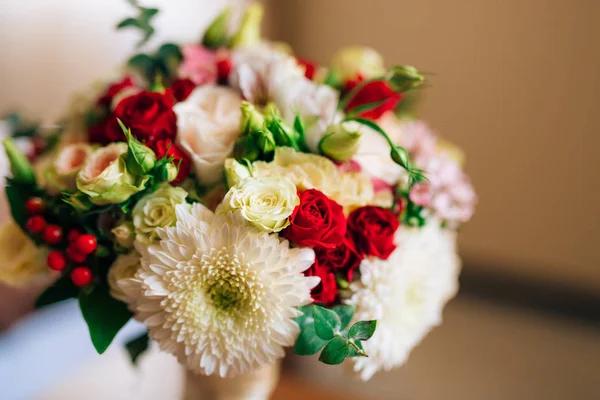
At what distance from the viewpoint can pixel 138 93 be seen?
0.54 m

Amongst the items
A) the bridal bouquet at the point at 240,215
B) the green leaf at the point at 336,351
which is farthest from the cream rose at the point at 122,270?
the green leaf at the point at 336,351

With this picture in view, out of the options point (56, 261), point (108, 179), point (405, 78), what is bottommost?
point (56, 261)

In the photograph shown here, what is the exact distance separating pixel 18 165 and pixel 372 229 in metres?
0.39

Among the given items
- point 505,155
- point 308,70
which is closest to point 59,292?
point 308,70

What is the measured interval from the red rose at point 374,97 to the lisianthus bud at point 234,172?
0.19 metres

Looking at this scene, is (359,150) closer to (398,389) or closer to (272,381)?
(272,381)

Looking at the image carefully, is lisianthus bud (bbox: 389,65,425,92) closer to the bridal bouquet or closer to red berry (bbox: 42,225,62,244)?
the bridal bouquet

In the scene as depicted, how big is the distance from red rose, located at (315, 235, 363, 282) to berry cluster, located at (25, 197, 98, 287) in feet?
0.75

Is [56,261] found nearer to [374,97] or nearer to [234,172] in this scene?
[234,172]

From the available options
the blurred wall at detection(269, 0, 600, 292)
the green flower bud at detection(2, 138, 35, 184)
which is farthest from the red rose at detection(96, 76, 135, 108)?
the blurred wall at detection(269, 0, 600, 292)

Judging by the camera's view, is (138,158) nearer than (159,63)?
Yes

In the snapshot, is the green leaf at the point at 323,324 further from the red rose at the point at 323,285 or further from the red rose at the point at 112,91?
the red rose at the point at 112,91

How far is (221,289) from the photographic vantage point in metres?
0.47

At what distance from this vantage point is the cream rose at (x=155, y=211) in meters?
0.48
